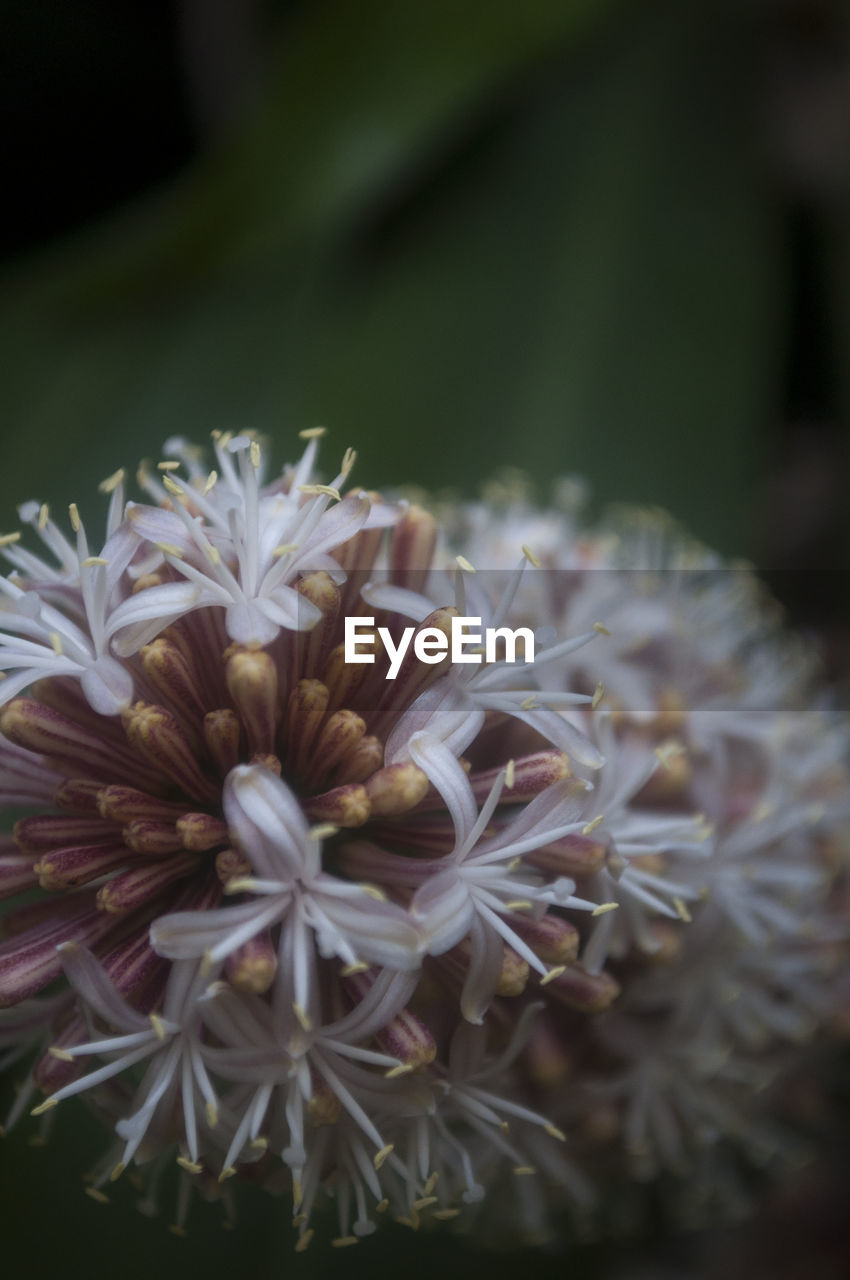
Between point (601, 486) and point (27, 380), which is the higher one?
point (27, 380)

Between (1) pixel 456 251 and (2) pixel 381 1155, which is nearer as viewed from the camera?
(2) pixel 381 1155

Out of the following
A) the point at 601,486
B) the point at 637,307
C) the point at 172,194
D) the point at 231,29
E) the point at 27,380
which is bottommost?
the point at 601,486

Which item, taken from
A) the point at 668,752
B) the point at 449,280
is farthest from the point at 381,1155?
the point at 449,280

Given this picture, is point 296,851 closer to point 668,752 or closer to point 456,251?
point 668,752

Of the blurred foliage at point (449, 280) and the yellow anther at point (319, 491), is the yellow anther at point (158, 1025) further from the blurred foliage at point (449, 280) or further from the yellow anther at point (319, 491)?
the blurred foliage at point (449, 280)

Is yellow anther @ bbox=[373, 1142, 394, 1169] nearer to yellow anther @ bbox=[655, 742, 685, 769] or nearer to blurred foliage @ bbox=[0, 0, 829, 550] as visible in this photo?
yellow anther @ bbox=[655, 742, 685, 769]

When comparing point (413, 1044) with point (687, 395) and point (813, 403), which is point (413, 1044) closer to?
point (687, 395)

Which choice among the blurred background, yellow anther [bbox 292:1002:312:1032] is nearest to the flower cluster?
yellow anther [bbox 292:1002:312:1032]

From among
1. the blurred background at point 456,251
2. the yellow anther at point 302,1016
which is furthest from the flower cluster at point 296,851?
the blurred background at point 456,251

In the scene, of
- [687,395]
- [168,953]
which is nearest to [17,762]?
[168,953]
